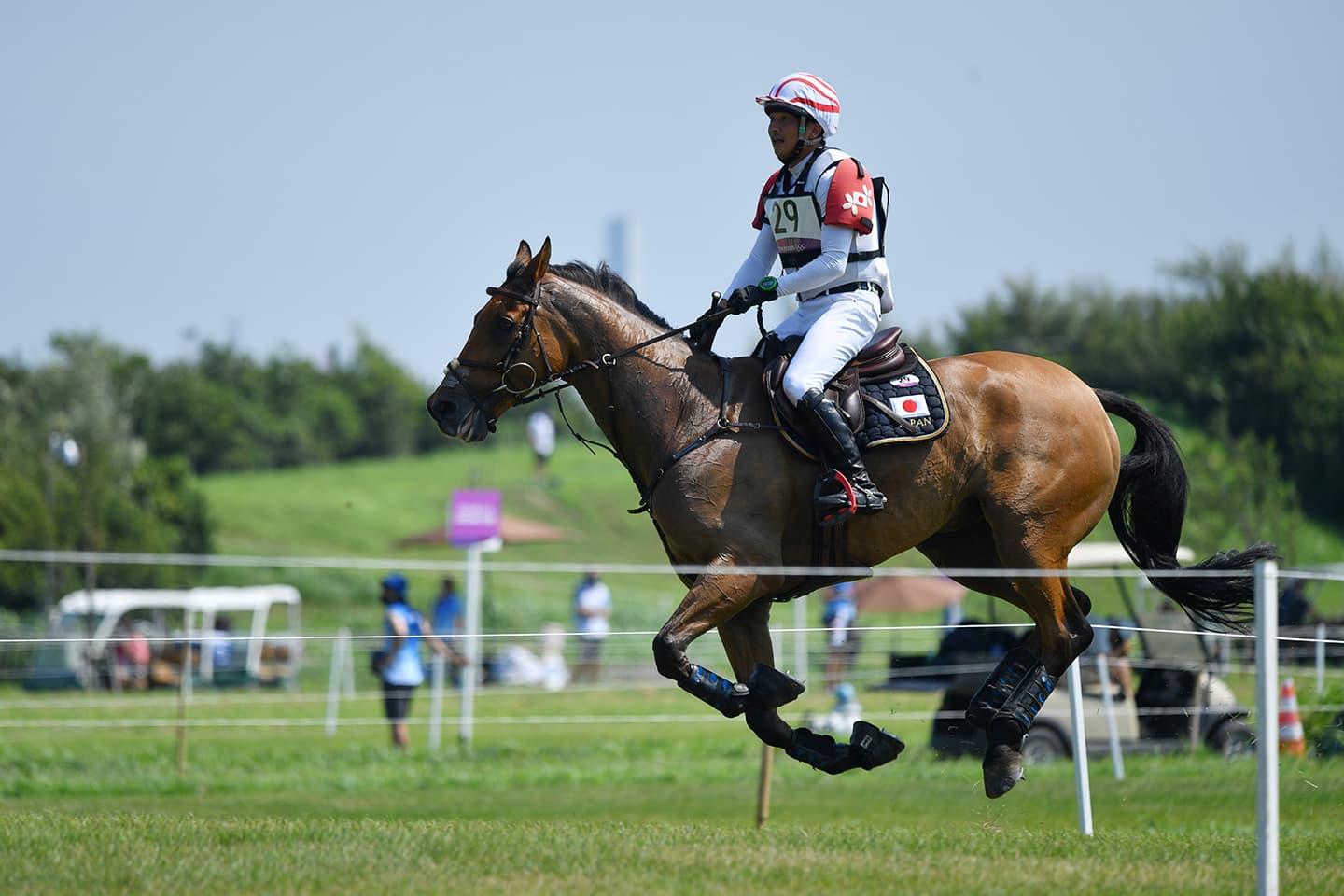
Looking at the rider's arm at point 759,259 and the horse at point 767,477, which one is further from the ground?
the rider's arm at point 759,259

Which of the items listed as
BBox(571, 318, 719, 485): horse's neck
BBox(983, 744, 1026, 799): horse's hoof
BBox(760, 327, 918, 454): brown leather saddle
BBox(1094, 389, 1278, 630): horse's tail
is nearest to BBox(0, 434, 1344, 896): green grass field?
BBox(983, 744, 1026, 799): horse's hoof

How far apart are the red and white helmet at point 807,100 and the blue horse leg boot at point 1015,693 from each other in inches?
105

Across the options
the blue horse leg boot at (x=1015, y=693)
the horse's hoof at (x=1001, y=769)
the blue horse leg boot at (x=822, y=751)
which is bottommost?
the horse's hoof at (x=1001, y=769)

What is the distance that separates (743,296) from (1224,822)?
16.5ft

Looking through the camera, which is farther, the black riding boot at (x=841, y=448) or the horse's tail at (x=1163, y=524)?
the horse's tail at (x=1163, y=524)

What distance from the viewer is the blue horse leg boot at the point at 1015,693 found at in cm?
711

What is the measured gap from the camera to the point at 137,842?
586 centimetres

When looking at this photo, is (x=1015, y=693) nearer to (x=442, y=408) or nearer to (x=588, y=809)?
(x=442, y=408)

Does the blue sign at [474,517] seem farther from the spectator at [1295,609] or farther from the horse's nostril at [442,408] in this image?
the horse's nostril at [442,408]

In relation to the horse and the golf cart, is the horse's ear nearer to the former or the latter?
the horse

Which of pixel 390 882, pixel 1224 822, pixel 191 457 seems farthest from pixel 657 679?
pixel 191 457

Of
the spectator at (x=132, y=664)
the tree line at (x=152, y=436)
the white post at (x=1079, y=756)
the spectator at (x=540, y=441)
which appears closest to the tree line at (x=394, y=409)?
the tree line at (x=152, y=436)

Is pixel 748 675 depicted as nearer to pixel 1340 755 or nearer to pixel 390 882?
pixel 390 882

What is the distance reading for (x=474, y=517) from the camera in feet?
60.2
